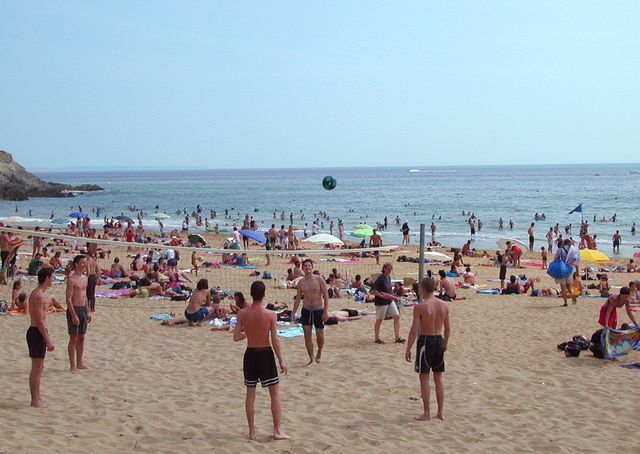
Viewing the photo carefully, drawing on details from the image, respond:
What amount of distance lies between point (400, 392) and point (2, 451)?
13.0 feet

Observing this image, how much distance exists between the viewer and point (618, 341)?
918 cm

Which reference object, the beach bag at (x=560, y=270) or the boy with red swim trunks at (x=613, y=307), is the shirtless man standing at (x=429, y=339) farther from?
the beach bag at (x=560, y=270)

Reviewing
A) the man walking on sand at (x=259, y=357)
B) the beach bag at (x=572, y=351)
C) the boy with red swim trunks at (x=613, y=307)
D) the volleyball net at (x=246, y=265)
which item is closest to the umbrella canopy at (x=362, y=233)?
the volleyball net at (x=246, y=265)

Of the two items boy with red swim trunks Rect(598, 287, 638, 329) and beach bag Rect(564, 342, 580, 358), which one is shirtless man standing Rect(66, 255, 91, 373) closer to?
beach bag Rect(564, 342, 580, 358)

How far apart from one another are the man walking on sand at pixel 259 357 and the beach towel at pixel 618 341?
205 inches

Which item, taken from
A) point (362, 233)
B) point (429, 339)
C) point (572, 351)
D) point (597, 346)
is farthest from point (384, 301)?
point (362, 233)

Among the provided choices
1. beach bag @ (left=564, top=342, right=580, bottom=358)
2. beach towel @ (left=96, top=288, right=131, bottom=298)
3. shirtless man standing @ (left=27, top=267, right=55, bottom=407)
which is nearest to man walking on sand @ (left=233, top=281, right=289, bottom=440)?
shirtless man standing @ (left=27, top=267, right=55, bottom=407)

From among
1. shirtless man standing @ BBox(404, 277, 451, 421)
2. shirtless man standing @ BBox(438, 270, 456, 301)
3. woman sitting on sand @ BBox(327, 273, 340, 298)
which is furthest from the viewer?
woman sitting on sand @ BBox(327, 273, 340, 298)

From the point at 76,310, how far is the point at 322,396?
10.0ft

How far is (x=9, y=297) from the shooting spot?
14352mm

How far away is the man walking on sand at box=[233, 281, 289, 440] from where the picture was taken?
5.63 m

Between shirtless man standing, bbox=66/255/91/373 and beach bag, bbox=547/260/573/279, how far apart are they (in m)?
9.16

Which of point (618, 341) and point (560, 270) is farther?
point (560, 270)

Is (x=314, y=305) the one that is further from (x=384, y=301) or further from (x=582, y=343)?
(x=582, y=343)
